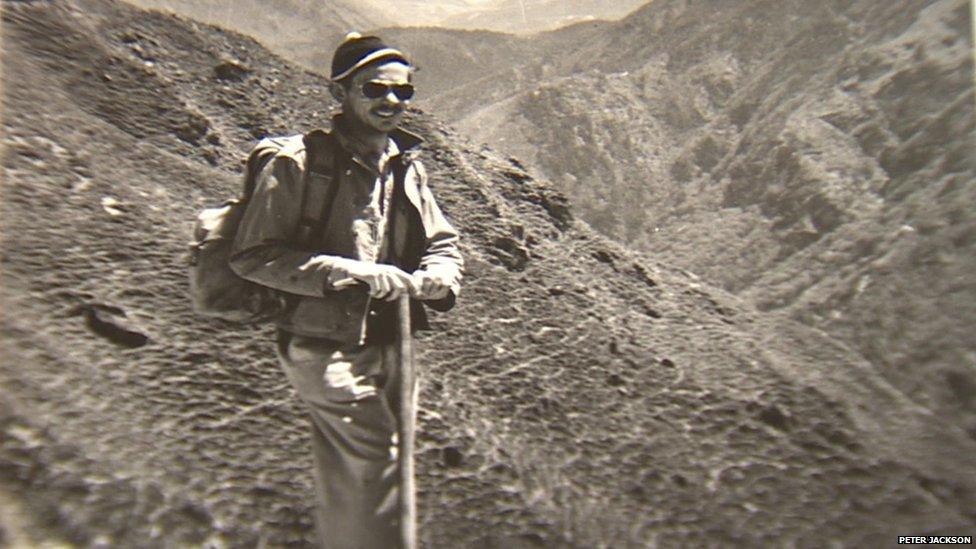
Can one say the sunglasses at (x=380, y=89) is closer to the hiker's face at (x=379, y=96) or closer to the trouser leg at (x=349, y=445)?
the hiker's face at (x=379, y=96)

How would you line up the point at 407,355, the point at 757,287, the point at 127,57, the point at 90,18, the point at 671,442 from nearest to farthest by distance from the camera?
the point at 407,355 < the point at 671,442 < the point at 127,57 < the point at 90,18 < the point at 757,287

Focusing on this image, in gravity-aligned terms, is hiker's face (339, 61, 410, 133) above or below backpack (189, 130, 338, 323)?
above

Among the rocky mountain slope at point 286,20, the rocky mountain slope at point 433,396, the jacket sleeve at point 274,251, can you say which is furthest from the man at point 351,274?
the rocky mountain slope at point 286,20

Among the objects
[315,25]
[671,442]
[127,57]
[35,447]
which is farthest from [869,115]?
[315,25]

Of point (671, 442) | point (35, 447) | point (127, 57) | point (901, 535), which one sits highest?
point (127, 57)

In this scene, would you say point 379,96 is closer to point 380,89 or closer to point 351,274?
point 380,89

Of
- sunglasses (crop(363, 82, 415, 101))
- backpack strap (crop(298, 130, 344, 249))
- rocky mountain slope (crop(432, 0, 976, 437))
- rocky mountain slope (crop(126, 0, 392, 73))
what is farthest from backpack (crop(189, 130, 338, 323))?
rocky mountain slope (crop(126, 0, 392, 73))

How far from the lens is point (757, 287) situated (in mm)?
6152

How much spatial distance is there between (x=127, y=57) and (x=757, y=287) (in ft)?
18.2

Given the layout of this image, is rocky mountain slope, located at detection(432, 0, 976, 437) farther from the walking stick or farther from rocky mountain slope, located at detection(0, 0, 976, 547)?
the walking stick

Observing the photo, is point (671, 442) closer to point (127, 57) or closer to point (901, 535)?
point (901, 535)

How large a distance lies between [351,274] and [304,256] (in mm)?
93

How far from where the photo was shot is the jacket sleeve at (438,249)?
1.23m

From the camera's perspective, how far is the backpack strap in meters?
1.13
